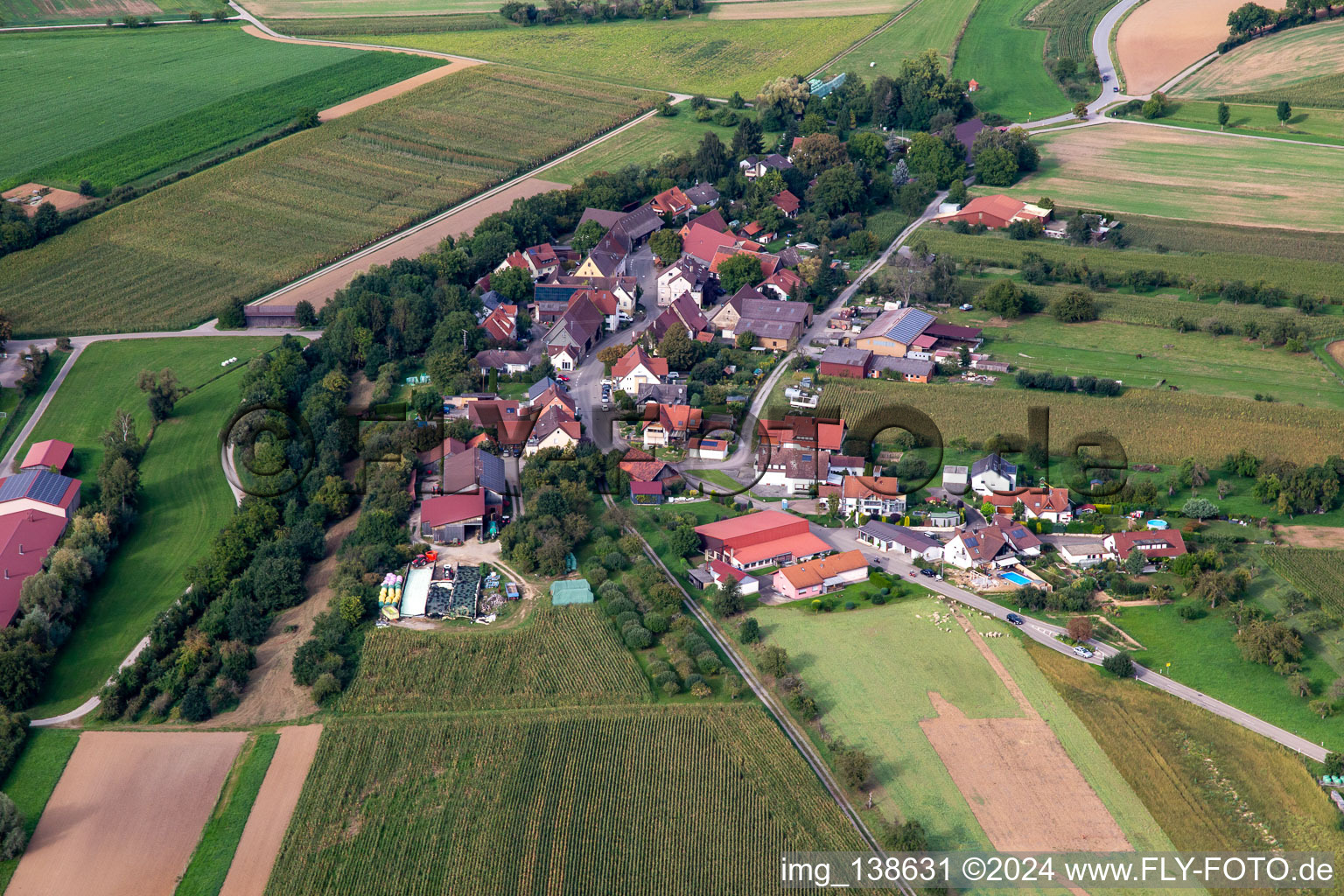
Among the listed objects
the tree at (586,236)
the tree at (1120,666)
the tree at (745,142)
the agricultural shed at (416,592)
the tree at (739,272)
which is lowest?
the tree at (1120,666)

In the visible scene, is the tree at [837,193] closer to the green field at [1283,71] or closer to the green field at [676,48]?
the green field at [676,48]

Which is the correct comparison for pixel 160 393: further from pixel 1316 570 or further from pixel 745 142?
pixel 1316 570

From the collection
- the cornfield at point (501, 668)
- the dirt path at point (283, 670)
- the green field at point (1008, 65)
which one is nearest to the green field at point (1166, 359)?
the cornfield at point (501, 668)

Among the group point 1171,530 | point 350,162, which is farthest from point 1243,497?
point 350,162

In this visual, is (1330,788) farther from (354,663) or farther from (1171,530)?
(354,663)

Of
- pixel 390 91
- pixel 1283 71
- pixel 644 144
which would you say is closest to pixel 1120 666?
pixel 644 144
